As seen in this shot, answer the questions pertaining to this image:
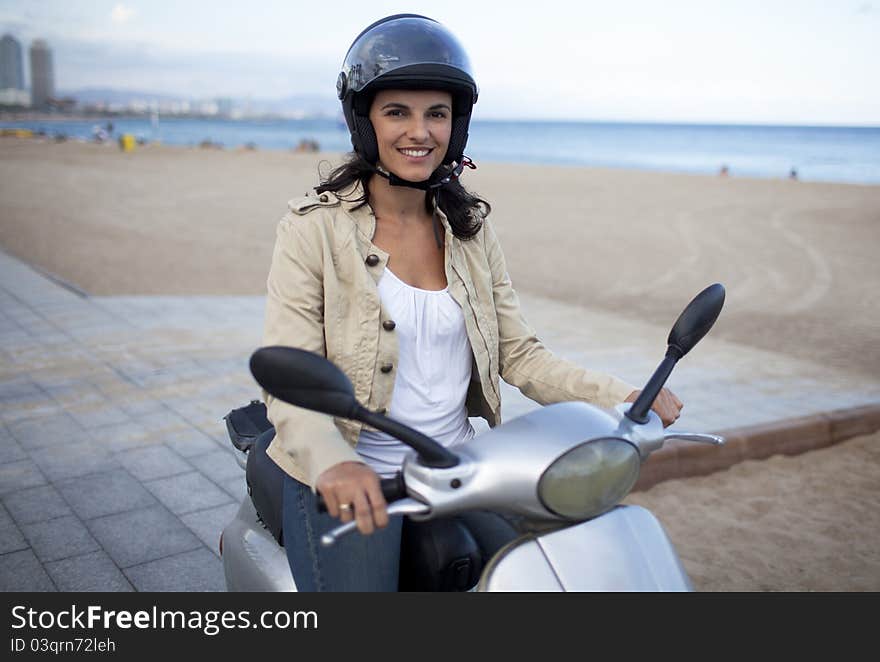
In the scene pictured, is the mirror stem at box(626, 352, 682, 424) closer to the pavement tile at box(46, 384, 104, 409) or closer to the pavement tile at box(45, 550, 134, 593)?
the pavement tile at box(45, 550, 134, 593)

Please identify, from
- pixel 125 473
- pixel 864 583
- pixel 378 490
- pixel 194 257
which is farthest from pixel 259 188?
pixel 378 490

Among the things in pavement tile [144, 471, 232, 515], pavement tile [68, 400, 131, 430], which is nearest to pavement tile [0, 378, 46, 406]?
pavement tile [68, 400, 131, 430]

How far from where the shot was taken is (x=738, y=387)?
636 centimetres

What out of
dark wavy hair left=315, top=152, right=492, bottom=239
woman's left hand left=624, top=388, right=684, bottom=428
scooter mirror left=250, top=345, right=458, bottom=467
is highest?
dark wavy hair left=315, top=152, right=492, bottom=239

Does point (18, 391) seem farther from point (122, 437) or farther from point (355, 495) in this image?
point (355, 495)

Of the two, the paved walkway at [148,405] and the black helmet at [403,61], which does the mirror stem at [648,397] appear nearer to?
the black helmet at [403,61]

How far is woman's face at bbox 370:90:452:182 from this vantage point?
1877mm

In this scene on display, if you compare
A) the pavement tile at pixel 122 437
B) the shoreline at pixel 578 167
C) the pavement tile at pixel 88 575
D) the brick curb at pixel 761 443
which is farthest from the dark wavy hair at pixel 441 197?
the shoreline at pixel 578 167

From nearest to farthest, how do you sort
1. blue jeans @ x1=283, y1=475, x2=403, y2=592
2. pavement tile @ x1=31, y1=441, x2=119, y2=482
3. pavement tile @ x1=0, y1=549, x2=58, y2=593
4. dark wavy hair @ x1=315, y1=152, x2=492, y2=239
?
blue jeans @ x1=283, y1=475, x2=403, y2=592, dark wavy hair @ x1=315, y1=152, x2=492, y2=239, pavement tile @ x1=0, y1=549, x2=58, y2=593, pavement tile @ x1=31, y1=441, x2=119, y2=482

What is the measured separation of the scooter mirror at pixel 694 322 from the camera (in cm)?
167

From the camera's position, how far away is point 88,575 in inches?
130

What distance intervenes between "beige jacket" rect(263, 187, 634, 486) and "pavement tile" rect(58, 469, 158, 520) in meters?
2.28

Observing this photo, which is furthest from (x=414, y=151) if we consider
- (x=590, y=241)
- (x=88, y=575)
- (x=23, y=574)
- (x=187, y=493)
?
(x=590, y=241)

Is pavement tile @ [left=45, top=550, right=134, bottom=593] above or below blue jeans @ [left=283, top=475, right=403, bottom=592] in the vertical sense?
below
